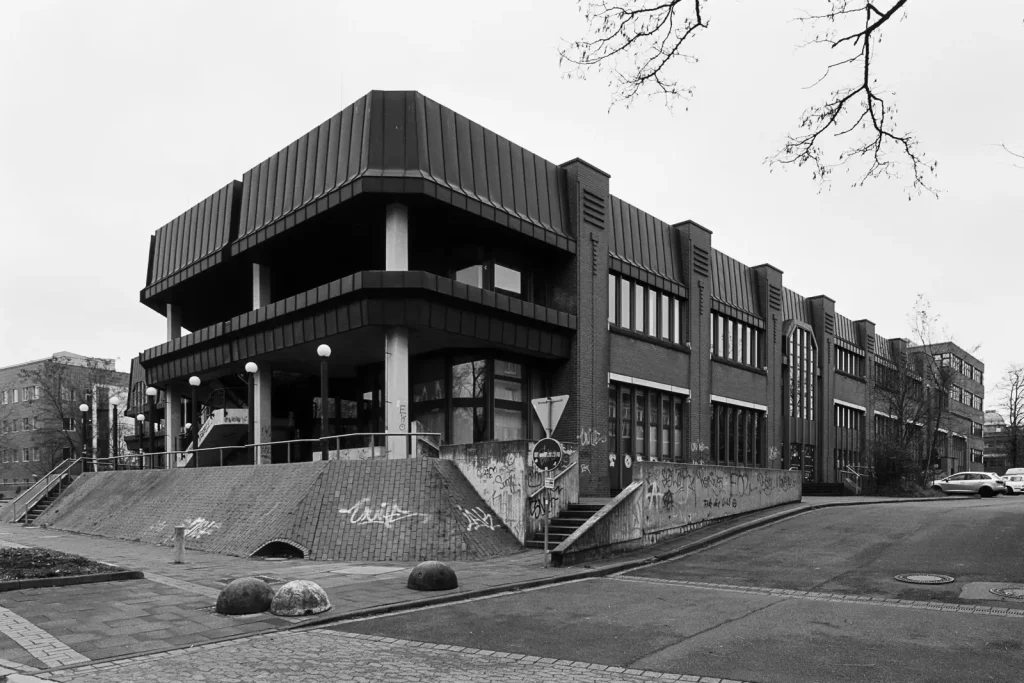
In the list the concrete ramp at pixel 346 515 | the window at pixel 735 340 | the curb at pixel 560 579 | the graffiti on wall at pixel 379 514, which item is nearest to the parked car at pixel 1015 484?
the window at pixel 735 340

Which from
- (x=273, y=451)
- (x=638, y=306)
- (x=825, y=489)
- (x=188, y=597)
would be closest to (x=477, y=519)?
(x=188, y=597)

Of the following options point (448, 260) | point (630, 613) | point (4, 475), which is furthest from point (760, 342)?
point (4, 475)

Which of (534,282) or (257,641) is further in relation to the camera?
(534,282)

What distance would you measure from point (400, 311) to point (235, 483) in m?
6.39

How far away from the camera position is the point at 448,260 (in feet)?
83.0

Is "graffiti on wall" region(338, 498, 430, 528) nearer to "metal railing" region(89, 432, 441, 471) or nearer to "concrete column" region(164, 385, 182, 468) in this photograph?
"metal railing" region(89, 432, 441, 471)

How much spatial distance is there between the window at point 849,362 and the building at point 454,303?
11.3 meters

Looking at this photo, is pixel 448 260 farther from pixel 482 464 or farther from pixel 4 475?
pixel 4 475

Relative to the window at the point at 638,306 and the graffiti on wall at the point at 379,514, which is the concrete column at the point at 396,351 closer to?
the graffiti on wall at the point at 379,514

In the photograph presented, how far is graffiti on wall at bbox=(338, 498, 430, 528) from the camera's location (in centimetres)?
1661

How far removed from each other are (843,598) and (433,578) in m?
6.15

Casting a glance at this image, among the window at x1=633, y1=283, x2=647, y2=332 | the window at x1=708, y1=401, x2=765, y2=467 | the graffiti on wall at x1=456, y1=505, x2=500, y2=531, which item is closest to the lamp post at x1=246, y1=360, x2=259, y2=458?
the graffiti on wall at x1=456, y1=505, x2=500, y2=531

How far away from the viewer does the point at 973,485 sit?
37.8 m

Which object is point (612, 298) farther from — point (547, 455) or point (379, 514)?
point (379, 514)
